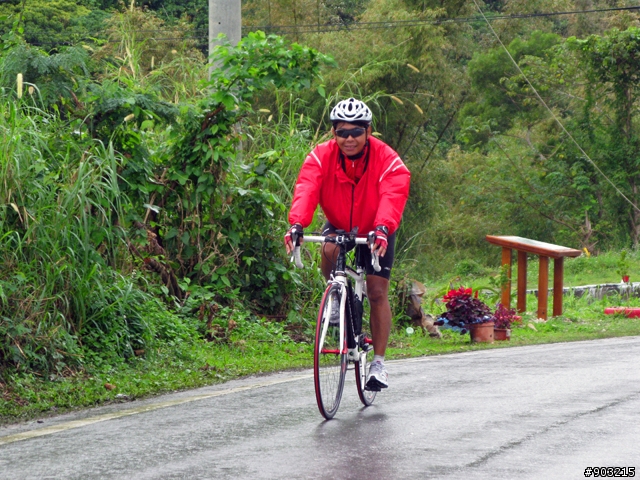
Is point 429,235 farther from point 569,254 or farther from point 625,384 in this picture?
point 625,384

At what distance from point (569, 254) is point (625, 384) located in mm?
6694

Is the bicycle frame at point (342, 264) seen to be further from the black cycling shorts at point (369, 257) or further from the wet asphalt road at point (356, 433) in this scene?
the wet asphalt road at point (356, 433)

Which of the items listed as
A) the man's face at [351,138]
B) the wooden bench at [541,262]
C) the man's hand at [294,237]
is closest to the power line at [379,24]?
the wooden bench at [541,262]

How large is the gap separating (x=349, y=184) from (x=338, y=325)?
0.97 m

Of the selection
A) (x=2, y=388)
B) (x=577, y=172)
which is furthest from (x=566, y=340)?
(x=577, y=172)

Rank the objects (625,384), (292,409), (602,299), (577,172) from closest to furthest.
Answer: (292,409)
(625,384)
(602,299)
(577,172)

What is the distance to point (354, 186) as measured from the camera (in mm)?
7027

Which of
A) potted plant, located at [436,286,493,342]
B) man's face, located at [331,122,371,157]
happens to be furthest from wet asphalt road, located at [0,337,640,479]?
potted plant, located at [436,286,493,342]

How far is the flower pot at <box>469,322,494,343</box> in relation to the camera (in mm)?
12086

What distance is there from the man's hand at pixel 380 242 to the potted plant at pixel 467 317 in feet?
18.4

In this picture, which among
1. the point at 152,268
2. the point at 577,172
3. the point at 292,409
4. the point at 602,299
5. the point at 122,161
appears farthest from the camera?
the point at 577,172

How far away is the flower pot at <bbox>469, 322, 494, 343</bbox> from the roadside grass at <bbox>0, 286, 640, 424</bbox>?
0.15 meters

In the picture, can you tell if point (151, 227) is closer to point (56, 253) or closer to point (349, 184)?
point (56, 253)

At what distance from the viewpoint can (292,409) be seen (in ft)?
23.4
